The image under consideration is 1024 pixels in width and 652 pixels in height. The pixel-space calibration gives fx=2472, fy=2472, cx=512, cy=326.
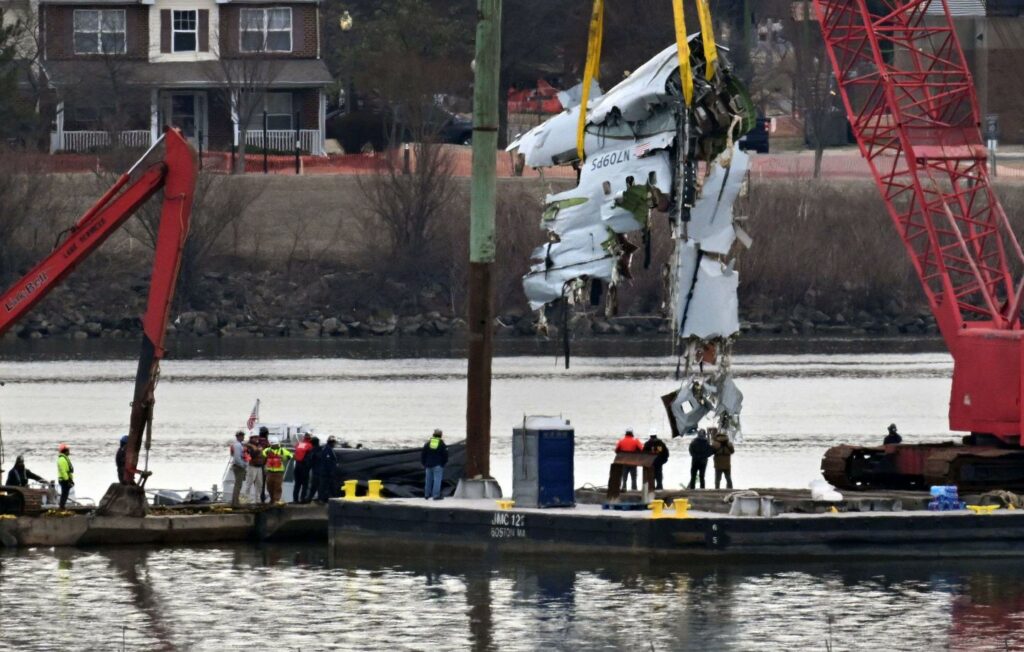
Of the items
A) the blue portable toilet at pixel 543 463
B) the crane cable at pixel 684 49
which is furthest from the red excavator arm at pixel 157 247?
the crane cable at pixel 684 49

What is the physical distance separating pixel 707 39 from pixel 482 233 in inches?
209

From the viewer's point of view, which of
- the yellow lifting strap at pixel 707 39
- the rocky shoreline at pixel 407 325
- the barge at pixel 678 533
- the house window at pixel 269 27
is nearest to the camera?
the yellow lifting strap at pixel 707 39

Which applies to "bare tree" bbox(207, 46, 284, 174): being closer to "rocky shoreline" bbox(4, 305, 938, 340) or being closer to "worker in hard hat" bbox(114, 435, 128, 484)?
"rocky shoreline" bbox(4, 305, 938, 340)

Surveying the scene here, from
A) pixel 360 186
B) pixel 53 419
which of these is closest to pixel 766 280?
pixel 360 186

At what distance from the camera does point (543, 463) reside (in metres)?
38.8

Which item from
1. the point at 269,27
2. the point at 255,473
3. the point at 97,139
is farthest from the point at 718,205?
the point at 269,27

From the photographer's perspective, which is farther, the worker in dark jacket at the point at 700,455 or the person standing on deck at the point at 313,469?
the worker in dark jacket at the point at 700,455

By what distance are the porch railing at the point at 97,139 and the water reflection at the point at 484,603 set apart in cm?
7120

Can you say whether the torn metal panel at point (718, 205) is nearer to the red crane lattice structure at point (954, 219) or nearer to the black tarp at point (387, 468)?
the black tarp at point (387, 468)

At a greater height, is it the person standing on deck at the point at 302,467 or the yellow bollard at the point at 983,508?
the person standing on deck at the point at 302,467

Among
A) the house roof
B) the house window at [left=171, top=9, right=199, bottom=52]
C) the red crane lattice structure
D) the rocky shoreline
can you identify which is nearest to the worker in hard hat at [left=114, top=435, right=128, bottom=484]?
the red crane lattice structure

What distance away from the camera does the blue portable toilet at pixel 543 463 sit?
38.6 m

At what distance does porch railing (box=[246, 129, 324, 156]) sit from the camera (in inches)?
4508

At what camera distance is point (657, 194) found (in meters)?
39.4
